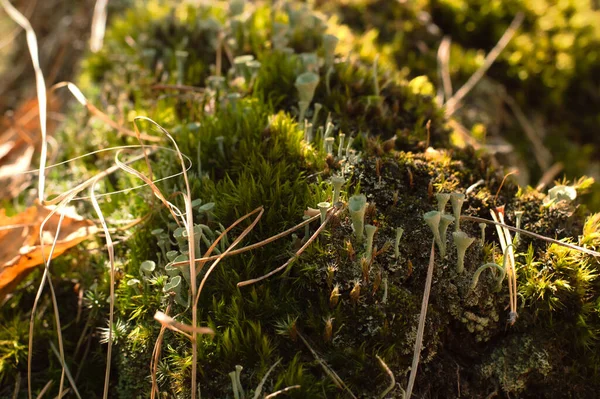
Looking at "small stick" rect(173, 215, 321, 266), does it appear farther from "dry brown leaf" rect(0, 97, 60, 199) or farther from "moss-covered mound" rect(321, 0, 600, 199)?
"moss-covered mound" rect(321, 0, 600, 199)

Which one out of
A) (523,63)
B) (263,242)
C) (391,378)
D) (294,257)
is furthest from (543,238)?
(523,63)

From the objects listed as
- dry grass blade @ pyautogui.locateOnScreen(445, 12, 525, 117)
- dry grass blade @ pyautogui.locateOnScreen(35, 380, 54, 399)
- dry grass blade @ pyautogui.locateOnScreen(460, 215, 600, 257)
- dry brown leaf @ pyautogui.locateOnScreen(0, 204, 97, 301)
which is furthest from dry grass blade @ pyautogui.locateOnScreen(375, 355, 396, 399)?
dry grass blade @ pyautogui.locateOnScreen(445, 12, 525, 117)

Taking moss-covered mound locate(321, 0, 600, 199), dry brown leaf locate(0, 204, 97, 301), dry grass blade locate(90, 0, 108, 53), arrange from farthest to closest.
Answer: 1. dry grass blade locate(90, 0, 108, 53)
2. moss-covered mound locate(321, 0, 600, 199)
3. dry brown leaf locate(0, 204, 97, 301)

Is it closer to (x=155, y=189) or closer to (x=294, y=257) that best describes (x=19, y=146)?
(x=155, y=189)

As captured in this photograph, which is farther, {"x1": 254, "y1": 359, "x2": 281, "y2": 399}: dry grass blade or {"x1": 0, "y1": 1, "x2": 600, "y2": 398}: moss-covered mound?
{"x1": 0, "y1": 1, "x2": 600, "y2": 398}: moss-covered mound

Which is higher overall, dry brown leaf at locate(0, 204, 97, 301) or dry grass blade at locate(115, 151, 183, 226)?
dry grass blade at locate(115, 151, 183, 226)

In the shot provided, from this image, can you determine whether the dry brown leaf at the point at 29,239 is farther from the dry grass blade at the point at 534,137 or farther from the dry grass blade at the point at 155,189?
the dry grass blade at the point at 534,137

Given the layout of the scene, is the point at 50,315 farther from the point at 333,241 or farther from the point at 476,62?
the point at 476,62
